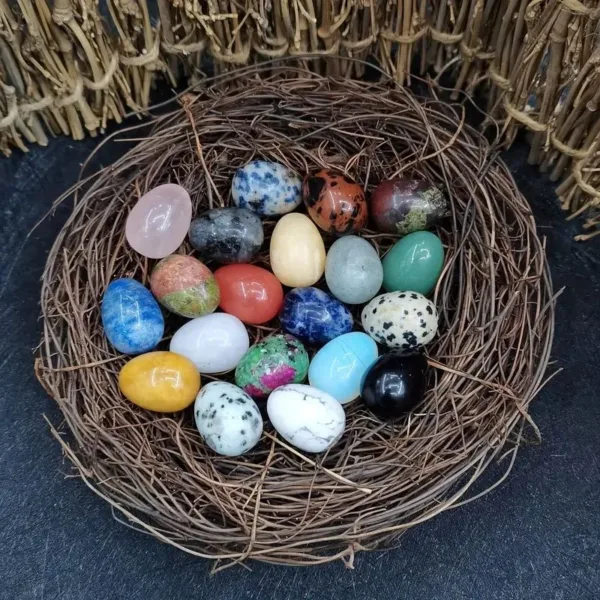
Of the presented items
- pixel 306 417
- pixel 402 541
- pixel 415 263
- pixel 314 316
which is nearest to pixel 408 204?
pixel 415 263

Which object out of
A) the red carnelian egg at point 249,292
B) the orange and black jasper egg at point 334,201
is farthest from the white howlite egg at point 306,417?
the orange and black jasper egg at point 334,201

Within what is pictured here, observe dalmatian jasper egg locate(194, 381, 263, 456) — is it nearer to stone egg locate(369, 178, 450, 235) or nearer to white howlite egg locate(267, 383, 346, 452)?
white howlite egg locate(267, 383, 346, 452)

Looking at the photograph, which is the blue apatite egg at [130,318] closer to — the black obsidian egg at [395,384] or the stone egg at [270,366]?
the stone egg at [270,366]

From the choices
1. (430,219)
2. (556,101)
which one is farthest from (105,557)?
(556,101)

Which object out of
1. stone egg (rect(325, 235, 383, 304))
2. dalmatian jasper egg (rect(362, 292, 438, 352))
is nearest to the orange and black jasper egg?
stone egg (rect(325, 235, 383, 304))

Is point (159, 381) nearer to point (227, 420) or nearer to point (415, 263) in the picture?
point (227, 420)

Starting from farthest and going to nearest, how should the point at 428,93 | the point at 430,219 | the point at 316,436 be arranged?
the point at 428,93, the point at 430,219, the point at 316,436

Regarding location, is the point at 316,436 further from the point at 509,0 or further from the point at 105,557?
the point at 509,0
